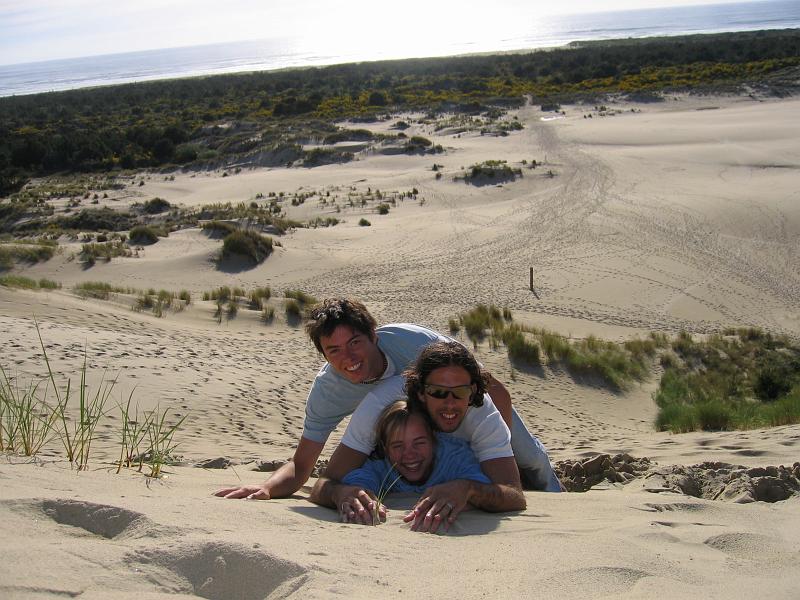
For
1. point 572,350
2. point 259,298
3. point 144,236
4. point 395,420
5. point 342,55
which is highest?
point 342,55

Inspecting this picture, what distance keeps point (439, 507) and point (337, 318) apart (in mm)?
1105

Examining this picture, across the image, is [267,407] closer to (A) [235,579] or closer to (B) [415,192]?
(A) [235,579]

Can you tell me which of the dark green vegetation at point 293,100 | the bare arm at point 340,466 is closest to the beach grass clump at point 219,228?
the dark green vegetation at point 293,100

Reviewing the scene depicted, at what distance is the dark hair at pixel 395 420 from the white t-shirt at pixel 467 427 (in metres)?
0.03

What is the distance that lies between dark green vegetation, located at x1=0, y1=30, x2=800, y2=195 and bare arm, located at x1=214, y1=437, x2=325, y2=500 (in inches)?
1200

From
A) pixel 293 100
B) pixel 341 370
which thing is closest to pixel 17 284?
pixel 341 370

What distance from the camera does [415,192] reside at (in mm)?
26578

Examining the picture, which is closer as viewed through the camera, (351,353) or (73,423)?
(351,353)

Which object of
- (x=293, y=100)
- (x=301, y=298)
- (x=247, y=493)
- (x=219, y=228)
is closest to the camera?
(x=247, y=493)

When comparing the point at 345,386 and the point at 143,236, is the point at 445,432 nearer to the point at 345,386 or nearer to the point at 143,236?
the point at 345,386

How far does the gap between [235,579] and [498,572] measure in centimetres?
88

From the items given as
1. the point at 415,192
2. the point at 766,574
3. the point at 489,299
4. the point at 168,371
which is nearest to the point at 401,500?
the point at 766,574

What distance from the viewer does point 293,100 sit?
4938cm

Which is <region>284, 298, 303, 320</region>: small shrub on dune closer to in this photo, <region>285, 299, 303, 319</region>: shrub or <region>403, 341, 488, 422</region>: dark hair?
<region>285, 299, 303, 319</region>: shrub
